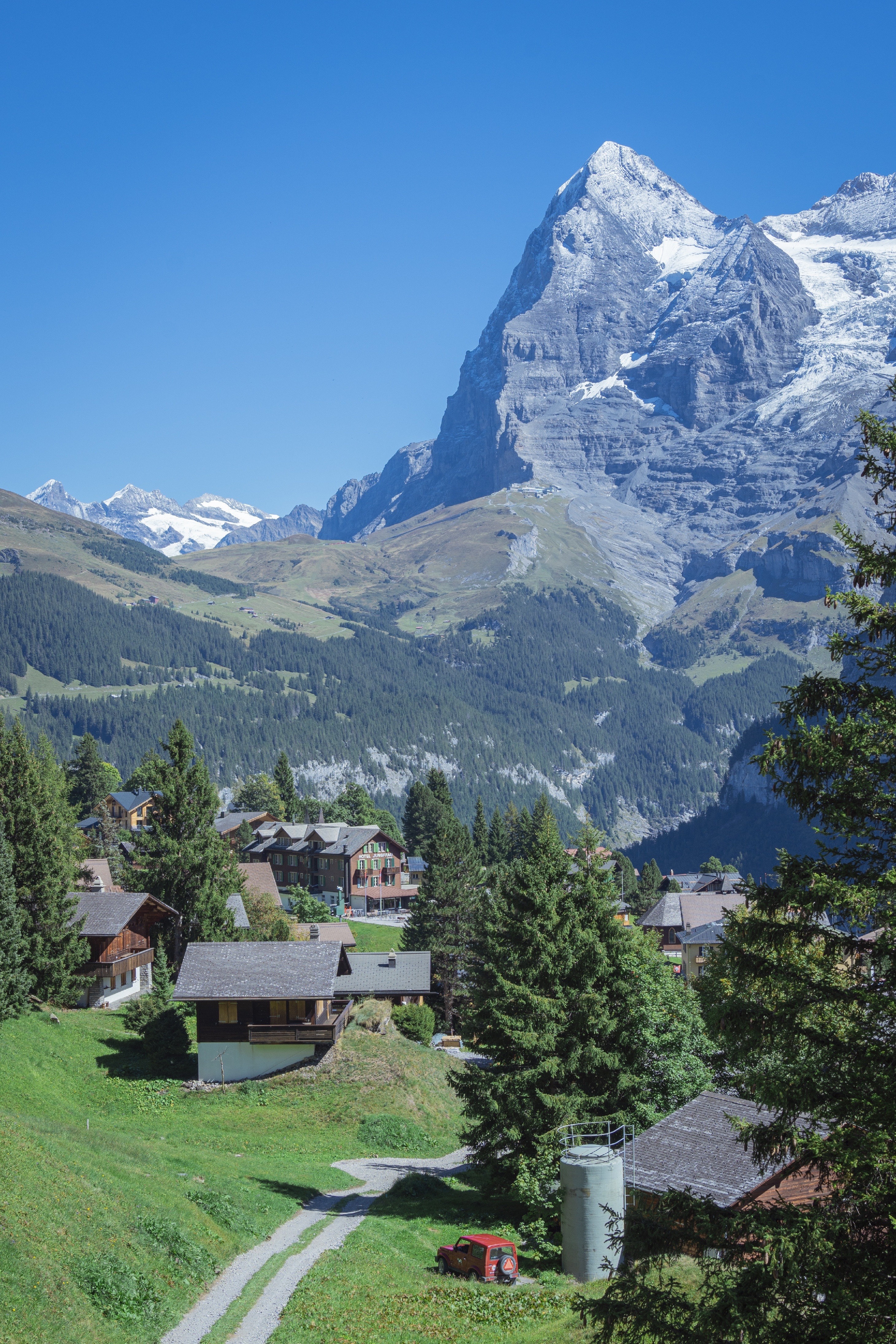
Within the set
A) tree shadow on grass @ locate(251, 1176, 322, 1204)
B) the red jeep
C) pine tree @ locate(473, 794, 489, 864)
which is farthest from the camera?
pine tree @ locate(473, 794, 489, 864)

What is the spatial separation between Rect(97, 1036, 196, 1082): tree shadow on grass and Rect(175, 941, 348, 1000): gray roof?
10.6ft

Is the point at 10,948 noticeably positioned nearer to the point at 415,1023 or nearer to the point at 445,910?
the point at 415,1023

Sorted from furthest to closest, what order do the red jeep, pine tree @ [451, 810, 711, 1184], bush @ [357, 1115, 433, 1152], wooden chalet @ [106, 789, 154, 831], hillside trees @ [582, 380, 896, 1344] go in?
wooden chalet @ [106, 789, 154, 831] → bush @ [357, 1115, 433, 1152] → pine tree @ [451, 810, 711, 1184] → the red jeep → hillside trees @ [582, 380, 896, 1344]

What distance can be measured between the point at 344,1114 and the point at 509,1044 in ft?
48.1

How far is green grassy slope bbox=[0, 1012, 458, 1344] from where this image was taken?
19016mm

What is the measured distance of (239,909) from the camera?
75.1 metres

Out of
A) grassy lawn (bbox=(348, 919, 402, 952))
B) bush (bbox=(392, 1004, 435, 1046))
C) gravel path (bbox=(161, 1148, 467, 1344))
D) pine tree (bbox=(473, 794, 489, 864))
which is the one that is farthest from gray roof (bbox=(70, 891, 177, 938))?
pine tree (bbox=(473, 794, 489, 864))

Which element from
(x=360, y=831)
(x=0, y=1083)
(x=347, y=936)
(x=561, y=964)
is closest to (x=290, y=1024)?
(x=0, y=1083)

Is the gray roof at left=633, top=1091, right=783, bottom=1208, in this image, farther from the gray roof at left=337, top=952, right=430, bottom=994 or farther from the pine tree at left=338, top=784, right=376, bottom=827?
the pine tree at left=338, top=784, right=376, bottom=827

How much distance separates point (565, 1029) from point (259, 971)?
2066 centimetres

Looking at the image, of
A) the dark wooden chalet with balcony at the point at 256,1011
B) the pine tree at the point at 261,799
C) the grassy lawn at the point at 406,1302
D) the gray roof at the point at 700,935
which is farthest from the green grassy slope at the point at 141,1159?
the pine tree at the point at 261,799

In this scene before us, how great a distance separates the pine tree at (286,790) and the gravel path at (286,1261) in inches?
4507

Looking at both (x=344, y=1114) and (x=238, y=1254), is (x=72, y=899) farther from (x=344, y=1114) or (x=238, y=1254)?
(x=238, y=1254)

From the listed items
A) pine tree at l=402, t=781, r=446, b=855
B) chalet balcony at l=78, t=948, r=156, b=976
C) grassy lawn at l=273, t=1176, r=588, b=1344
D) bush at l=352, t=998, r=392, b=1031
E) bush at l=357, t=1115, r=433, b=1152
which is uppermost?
pine tree at l=402, t=781, r=446, b=855
